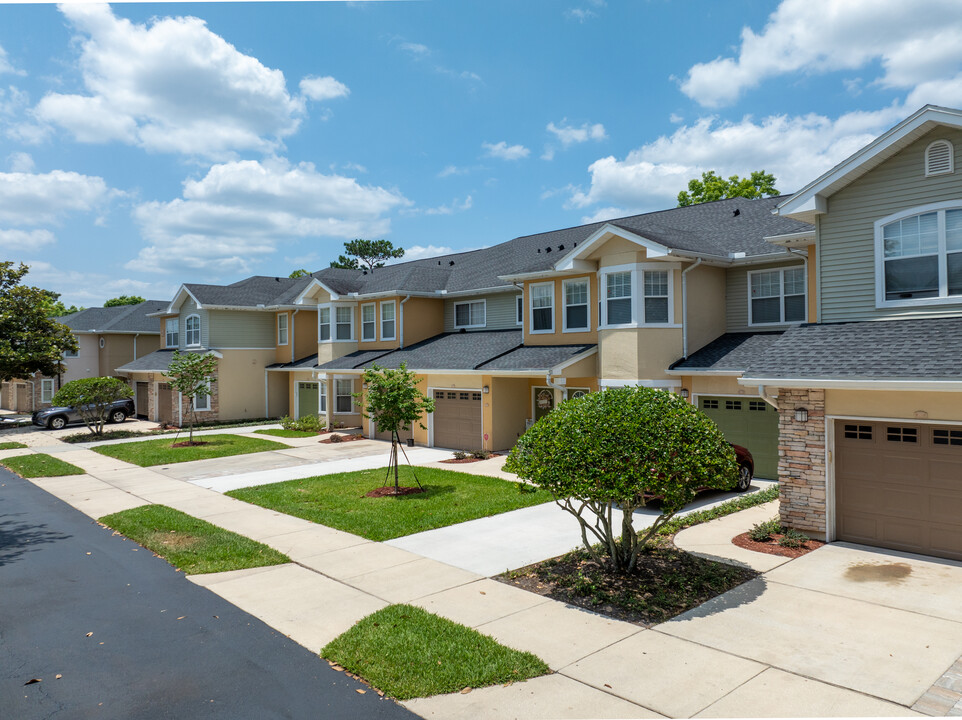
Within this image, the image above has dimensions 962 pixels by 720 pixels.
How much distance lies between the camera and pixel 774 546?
9.97 metres

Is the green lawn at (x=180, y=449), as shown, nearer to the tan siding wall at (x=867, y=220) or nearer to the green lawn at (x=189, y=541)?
the green lawn at (x=189, y=541)

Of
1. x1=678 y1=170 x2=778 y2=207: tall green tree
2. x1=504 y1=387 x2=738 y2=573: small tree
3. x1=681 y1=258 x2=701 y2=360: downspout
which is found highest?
x1=678 y1=170 x2=778 y2=207: tall green tree

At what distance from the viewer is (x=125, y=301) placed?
78.2 metres

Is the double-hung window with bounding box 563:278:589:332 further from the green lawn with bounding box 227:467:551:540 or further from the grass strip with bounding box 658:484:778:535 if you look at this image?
the grass strip with bounding box 658:484:778:535

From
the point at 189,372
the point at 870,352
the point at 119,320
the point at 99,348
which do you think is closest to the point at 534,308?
the point at 870,352

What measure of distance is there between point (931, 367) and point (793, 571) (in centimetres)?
361

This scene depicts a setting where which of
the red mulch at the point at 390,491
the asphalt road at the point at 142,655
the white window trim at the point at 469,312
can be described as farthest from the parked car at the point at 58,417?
the asphalt road at the point at 142,655

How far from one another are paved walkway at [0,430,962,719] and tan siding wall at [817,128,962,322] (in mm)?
Answer: 4503

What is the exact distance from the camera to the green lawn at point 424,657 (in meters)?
5.84

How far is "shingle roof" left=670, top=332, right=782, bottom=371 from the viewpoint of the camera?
15289mm

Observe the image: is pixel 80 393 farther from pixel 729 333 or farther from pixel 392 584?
pixel 729 333

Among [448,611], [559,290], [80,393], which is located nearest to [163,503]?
[448,611]

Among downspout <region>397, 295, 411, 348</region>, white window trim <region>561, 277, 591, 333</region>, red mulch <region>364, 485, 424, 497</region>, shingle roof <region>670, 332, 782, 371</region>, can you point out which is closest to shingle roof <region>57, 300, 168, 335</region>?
downspout <region>397, 295, 411, 348</region>

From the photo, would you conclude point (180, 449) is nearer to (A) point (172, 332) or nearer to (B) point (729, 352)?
(A) point (172, 332)
